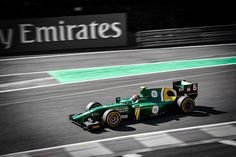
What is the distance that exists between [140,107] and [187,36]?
14421 millimetres

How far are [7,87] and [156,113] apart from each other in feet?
26.8

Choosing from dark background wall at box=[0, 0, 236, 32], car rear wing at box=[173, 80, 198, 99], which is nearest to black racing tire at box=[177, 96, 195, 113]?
car rear wing at box=[173, 80, 198, 99]

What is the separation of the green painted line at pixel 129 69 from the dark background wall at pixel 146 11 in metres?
12.2

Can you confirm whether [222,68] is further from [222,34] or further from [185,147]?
A: [185,147]

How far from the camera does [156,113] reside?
1425 centimetres

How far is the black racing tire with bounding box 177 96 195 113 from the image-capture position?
14430 mm

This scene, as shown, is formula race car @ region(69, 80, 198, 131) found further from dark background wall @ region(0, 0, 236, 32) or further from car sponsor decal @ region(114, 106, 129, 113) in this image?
dark background wall @ region(0, 0, 236, 32)

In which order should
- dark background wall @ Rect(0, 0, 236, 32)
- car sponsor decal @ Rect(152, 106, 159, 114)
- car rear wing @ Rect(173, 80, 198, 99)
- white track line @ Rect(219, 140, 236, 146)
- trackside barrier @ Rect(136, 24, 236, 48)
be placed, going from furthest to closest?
dark background wall @ Rect(0, 0, 236, 32), trackside barrier @ Rect(136, 24, 236, 48), car rear wing @ Rect(173, 80, 198, 99), car sponsor decal @ Rect(152, 106, 159, 114), white track line @ Rect(219, 140, 236, 146)

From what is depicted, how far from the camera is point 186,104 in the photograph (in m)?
14.5

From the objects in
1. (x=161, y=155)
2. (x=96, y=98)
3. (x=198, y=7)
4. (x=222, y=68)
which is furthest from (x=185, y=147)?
(x=198, y=7)

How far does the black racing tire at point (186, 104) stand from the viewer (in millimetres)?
14430

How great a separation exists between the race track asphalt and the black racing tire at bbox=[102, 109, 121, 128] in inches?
7.5

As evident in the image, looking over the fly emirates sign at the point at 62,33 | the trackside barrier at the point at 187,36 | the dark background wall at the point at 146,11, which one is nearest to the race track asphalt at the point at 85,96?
the trackside barrier at the point at 187,36

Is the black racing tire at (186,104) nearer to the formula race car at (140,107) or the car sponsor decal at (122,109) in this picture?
the formula race car at (140,107)
